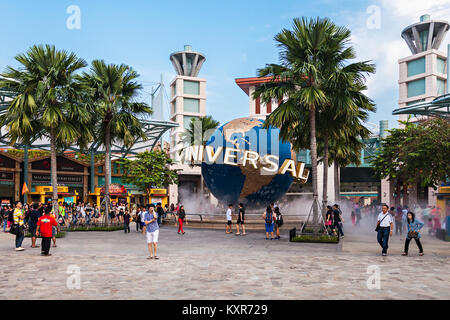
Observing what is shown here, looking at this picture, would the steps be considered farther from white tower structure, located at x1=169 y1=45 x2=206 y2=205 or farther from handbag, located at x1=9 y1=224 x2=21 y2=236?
white tower structure, located at x1=169 y1=45 x2=206 y2=205

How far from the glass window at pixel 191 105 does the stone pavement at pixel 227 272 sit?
64.2 meters

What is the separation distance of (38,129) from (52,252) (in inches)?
330

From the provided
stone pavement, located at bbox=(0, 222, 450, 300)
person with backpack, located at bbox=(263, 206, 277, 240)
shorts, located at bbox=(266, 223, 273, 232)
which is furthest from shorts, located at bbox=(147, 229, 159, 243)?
shorts, located at bbox=(266, 223, 273, 232)

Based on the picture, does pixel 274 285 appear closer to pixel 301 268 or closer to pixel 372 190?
pixel 301 268

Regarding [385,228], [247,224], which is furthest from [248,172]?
[385,228]

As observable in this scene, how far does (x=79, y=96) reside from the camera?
20062 millimetres

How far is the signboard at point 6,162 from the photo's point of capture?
4359cm

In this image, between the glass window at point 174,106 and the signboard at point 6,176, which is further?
the glass window at point 174,106

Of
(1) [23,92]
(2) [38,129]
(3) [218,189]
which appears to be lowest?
(3) [218,189]

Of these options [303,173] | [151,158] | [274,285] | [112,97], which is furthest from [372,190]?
[274,285]

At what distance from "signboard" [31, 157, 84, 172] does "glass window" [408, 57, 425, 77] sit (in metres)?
55.5

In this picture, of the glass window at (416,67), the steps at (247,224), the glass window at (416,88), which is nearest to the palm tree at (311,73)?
the steps at (247,224)

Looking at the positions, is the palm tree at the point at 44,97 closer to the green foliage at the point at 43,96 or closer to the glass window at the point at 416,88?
the green foliage at the point at 43,96

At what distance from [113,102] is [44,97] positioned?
13.2ft
